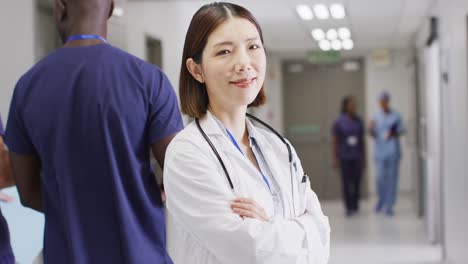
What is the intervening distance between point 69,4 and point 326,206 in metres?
7.99

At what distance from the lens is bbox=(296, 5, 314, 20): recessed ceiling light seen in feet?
20.5

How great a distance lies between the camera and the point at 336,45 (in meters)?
9.20

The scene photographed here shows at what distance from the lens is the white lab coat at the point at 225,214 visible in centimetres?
117

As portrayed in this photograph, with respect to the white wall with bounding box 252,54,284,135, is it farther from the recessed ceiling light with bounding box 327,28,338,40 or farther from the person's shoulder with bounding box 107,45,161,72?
the person's shoulder with bounding box 107,45,161,72

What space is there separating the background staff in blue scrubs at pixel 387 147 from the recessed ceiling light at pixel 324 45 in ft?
3.46

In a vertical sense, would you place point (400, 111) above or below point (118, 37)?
below

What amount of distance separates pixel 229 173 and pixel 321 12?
18.0 feet

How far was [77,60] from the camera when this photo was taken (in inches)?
62.9

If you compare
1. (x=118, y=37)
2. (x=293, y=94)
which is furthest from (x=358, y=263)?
(x=293, y=94)

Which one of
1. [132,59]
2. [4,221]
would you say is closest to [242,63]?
[132,59]

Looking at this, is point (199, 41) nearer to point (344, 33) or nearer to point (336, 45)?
point (344, 33)

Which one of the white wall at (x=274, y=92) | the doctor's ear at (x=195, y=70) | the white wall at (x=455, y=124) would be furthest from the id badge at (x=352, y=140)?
the doctor's ear at (x=195, y=70)

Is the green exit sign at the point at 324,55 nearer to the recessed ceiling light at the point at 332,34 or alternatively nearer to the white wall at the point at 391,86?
the white wall at the point at 391,86

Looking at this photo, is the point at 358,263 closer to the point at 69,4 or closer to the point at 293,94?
the point at 69,4
